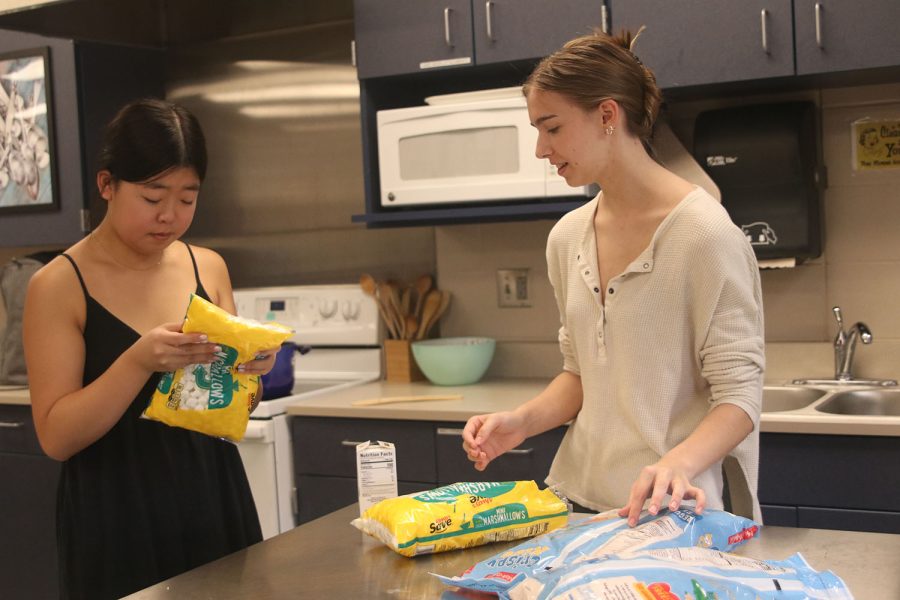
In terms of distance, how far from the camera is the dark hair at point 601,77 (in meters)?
1.57

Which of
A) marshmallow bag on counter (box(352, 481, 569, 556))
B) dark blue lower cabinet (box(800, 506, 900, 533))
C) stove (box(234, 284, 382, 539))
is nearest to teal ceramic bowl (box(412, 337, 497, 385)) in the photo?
stove (box(234, 284, 382, 539))

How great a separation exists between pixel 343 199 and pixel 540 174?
0.93m

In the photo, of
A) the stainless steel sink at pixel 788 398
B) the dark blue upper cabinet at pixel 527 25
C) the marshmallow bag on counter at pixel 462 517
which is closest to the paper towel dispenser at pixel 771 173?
the stainless steel sink at pixel 788 398

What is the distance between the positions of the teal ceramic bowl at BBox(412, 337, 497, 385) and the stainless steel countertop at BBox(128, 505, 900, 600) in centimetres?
162

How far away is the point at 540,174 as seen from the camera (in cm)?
278

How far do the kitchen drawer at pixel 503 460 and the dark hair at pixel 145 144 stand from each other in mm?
1237

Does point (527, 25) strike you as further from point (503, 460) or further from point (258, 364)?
point (258, 364)

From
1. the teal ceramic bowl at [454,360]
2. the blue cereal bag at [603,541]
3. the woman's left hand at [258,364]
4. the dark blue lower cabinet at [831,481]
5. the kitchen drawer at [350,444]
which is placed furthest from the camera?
the teal ceramic bowl at [454,360]

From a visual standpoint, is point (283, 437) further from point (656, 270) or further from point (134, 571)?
point (656, 270)

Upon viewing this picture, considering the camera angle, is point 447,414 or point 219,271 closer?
point 219,271

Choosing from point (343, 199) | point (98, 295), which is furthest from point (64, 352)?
point (343, 199)

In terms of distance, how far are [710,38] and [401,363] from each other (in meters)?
1.37

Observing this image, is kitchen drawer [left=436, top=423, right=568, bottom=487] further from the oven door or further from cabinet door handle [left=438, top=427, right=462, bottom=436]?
the oven door

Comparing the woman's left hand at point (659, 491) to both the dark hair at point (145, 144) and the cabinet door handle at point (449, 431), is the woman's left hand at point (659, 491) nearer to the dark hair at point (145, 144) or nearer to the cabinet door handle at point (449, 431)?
the dark hair at point (145, 144)
